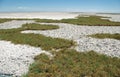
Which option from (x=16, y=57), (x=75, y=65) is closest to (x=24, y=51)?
(x=16, y=57)

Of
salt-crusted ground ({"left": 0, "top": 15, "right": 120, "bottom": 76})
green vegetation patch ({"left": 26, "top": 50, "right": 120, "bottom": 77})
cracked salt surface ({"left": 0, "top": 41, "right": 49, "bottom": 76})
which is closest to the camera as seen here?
green vegetation patch ({"left": 26, "top": 50, "right": 120, "bottom": 77})

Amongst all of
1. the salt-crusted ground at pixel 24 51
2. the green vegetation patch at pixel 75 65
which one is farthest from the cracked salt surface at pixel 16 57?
the green vegetation patch at pixel 75 65

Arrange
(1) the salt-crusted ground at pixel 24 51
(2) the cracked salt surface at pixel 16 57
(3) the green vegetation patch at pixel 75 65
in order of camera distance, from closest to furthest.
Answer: (3) the green vegetation patch at pixel 75 65 → (2) the cracked salt surface at pixel 16 57 → (1) the salt-crusted ground at pixel 24 51

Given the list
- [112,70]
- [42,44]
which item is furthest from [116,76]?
[42,44]

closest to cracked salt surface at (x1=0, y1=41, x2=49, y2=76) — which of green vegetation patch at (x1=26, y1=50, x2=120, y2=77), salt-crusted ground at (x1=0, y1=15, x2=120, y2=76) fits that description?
salt-crusted ground at (x1=0, y1=15, x2=120, y2=76)

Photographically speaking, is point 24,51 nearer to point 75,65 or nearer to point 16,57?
point 16,57

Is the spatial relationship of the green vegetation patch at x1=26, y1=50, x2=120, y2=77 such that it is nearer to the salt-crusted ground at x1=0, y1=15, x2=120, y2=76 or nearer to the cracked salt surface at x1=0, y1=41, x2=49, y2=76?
the cracked salt surface at x1=0, y1=41, x2=49, y2=76

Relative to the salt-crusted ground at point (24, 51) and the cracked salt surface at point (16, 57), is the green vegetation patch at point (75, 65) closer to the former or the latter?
the cracked salt surface at point (16, 57)

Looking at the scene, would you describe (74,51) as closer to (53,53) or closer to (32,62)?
(53,53)
